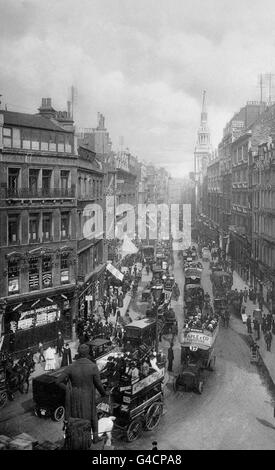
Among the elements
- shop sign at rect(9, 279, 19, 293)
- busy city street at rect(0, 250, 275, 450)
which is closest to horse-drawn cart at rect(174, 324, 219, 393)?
busy city street at rect(0, 250, 275, 450)

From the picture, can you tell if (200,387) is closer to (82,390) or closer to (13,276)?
(13,276)

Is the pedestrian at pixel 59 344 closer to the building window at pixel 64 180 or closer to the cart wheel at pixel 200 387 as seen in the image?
the building window at pixel 64 180

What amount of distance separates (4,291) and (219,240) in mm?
63004

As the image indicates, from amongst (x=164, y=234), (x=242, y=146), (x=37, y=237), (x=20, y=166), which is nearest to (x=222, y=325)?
(x=37, y=237)

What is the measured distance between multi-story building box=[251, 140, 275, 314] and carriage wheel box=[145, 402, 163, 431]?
23.8 metres

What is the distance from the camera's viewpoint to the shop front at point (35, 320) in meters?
30.2

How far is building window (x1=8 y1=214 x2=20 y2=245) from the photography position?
1194 inches

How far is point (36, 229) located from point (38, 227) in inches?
7.9

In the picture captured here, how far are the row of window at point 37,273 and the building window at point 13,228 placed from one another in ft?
4.82

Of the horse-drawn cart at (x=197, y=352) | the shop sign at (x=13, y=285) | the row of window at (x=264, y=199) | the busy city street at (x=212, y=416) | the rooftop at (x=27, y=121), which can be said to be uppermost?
the rooftop at (x=27, y=121)

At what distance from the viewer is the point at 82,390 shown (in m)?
9.05

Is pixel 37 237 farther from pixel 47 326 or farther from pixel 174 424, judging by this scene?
pixel 174 424

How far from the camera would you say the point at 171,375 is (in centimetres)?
2556

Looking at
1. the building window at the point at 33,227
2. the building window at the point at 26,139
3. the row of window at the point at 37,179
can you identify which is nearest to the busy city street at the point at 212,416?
the building window at the point at 33,227
